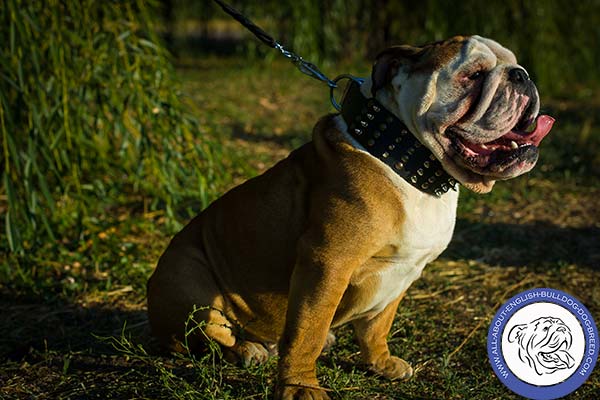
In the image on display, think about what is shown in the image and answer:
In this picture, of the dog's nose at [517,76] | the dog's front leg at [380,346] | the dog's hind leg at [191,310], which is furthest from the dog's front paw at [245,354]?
the dog's nose at [517,76]

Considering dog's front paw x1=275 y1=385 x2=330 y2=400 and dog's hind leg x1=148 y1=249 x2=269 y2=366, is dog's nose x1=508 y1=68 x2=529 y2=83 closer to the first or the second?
dog's front paw x1=275 y1=385 x2=330 y2=400

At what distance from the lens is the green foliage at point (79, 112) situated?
12.1 feet

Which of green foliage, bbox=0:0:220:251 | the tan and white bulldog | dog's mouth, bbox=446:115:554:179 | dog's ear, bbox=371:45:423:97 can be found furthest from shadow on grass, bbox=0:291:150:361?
dog's mouth, bbox=446:115:554:179

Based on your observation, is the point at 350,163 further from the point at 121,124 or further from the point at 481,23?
the point at 481,23

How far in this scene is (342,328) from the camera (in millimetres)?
3246

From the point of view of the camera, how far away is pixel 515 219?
180 inches

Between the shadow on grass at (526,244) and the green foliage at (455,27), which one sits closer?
the shadow on grass at (526,244)

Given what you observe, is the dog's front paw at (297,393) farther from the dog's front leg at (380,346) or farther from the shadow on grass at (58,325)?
the shadow on grass at (58,325)

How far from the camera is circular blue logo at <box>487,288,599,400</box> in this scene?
8.42 feet

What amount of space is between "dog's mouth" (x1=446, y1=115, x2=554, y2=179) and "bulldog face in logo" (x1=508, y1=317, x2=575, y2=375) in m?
0.62

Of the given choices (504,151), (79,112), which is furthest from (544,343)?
(79,112)

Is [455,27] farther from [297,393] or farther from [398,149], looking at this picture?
[297,393]

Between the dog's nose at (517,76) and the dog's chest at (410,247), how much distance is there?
16.5 inches

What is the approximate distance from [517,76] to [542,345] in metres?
0.92
